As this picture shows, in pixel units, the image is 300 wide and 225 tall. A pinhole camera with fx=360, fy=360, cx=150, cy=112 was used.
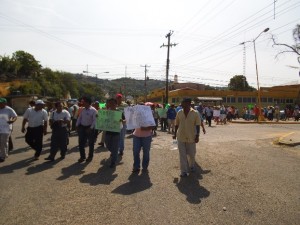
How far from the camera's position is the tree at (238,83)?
84.3m

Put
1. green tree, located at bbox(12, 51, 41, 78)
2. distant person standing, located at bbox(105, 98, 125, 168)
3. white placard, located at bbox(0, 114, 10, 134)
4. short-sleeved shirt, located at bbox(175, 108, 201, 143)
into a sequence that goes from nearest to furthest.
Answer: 1. short-sleeved shirt, located at bbox(175, 108, 201, 143)
2. distant person standing, located at bbox(105, 98, 125, 168)
3. white placard, located at bbox(0, 114, 10, 134)
4. green tree, located at bbox(12, 51, 41, 78)

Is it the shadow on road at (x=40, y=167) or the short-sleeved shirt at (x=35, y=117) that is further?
the short-sleeved shirt at (x=35, y=117)

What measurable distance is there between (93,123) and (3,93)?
174 ft

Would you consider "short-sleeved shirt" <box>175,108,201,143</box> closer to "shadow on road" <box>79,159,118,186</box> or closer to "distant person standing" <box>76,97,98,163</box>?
"shadow on road" <box>79,159,118,186</box>

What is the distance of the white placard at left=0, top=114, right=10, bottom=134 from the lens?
32.1 ft

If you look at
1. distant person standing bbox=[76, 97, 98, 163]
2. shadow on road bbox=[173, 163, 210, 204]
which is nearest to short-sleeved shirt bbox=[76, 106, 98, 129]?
distant person standing bbox=[76, 97, 98, 163]

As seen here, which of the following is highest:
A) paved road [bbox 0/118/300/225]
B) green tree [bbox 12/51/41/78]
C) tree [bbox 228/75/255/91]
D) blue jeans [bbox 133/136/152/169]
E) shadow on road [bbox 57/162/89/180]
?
green tree [bbox 12/51/41/78]

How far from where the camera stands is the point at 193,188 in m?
7.11

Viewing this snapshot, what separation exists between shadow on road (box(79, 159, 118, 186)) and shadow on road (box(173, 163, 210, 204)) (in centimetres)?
144

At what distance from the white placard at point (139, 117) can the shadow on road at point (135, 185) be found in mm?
1263

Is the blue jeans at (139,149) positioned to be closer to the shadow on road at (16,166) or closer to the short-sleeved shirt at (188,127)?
the short-sleeved shirt at (188,127)

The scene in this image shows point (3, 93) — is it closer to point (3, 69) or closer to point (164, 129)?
point (3, 69)

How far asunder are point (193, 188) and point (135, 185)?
3.82 ft

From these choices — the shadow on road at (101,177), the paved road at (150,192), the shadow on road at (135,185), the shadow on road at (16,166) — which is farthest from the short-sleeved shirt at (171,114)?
the shadow on road at (135,185)
